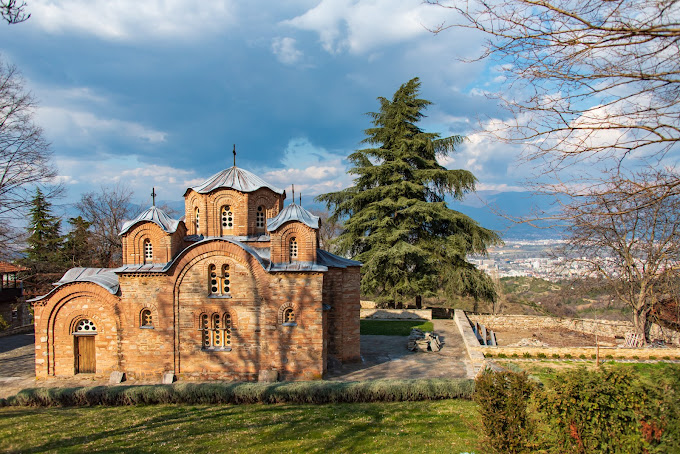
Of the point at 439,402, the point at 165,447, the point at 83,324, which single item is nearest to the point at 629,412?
the point at 439,402

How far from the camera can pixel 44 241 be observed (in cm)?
2741

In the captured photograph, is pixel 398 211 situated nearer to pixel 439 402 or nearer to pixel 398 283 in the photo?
pixel 398 283

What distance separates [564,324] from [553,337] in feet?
8.09

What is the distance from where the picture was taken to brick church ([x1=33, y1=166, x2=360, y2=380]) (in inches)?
522

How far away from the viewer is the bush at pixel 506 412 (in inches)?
224

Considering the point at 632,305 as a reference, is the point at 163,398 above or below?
below

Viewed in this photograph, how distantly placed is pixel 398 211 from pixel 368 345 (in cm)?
847

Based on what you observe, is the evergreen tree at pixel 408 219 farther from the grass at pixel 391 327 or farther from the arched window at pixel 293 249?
the arched window at pixel 293 249

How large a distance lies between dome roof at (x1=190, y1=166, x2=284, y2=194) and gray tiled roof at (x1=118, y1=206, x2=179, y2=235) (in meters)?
1.57

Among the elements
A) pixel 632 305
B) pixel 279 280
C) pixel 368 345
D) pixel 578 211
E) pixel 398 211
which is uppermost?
pixel 398 211

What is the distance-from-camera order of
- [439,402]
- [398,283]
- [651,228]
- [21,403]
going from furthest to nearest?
[398,283] < [651,228] < [21,403] < [439,402]

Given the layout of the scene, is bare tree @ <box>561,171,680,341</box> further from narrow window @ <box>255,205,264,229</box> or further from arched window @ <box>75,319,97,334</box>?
arched window @ <box>75,319,97,334</box>

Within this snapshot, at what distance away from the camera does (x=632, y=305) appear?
18.6 m

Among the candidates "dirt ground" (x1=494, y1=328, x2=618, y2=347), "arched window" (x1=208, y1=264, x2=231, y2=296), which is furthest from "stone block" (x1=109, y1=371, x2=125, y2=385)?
"dirt ground" (x1=494, y1=328, x2=618, y2=347)
